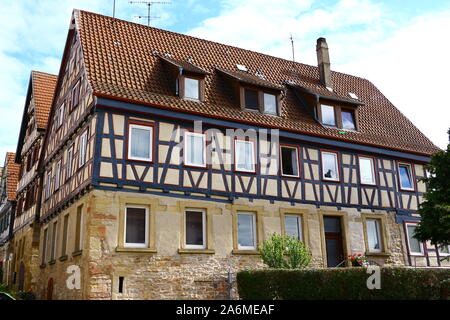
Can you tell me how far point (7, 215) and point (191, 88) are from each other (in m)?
21.1

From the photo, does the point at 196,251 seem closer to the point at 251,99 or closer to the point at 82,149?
the point at 82,149

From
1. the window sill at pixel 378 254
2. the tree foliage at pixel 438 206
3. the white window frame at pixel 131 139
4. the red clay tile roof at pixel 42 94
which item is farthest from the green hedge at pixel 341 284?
the red clay tile roof at pixel 42 94

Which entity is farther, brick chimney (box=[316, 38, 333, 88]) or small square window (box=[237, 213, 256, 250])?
brick chimney (box=[316, 38, 333, 88])

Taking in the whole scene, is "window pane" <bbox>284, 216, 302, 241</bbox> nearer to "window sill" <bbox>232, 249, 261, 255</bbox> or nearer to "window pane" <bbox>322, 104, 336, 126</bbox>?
"window sill" <bbox>232, 249, 261, 255</bbox>

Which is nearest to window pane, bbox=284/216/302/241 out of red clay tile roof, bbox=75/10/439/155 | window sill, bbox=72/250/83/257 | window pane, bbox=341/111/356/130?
red clay tile roof, bbox=75/10/439/155

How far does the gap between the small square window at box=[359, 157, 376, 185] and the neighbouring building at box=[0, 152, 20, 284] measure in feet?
64.4

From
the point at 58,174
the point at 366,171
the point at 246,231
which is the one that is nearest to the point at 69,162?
the point at 58,174

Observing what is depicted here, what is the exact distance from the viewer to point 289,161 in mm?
20969

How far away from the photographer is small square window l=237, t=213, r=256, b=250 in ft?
61.9

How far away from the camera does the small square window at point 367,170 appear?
73.6 feet

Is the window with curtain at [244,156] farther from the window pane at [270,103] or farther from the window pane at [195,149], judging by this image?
the window pane at [270,103]

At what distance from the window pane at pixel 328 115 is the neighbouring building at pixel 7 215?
19.0 m
